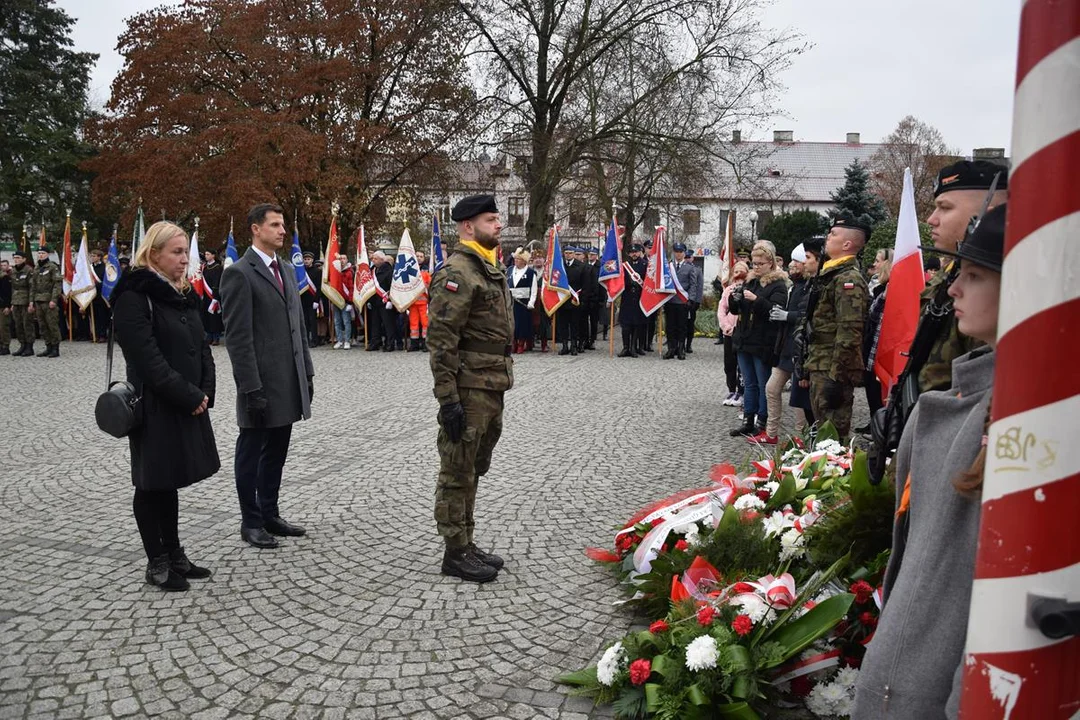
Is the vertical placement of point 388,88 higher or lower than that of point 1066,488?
higher

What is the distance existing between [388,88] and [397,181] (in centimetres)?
336

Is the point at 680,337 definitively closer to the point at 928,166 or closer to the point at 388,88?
the point at 388,88

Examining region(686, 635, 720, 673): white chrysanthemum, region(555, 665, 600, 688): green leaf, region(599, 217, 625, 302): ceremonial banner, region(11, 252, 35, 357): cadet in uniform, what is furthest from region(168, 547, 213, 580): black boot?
region(11, 252, 35, 357): cadet in uniform

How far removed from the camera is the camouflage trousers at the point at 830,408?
19.0 ft

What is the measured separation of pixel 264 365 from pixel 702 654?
320 cm

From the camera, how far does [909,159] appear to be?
4678cm

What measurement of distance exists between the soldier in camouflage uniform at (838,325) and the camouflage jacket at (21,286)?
15714 millimetres

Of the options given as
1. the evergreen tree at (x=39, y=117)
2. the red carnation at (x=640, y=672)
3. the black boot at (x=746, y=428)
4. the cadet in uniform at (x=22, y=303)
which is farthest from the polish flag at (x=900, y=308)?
the evergreen tree at (x=39, y=117)

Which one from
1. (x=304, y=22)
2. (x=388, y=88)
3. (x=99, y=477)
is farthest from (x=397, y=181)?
(x=99, y=477)

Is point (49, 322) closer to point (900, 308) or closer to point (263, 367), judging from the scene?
point (263, 367)

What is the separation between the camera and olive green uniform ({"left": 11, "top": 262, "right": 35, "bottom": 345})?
1547cm

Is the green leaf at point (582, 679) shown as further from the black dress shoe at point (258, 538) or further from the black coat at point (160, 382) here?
the black dress shoe at point (258, 538)

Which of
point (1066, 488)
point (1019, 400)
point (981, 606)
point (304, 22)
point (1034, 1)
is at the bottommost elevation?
point (981, 606)

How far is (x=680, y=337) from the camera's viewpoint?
51.4 feet
